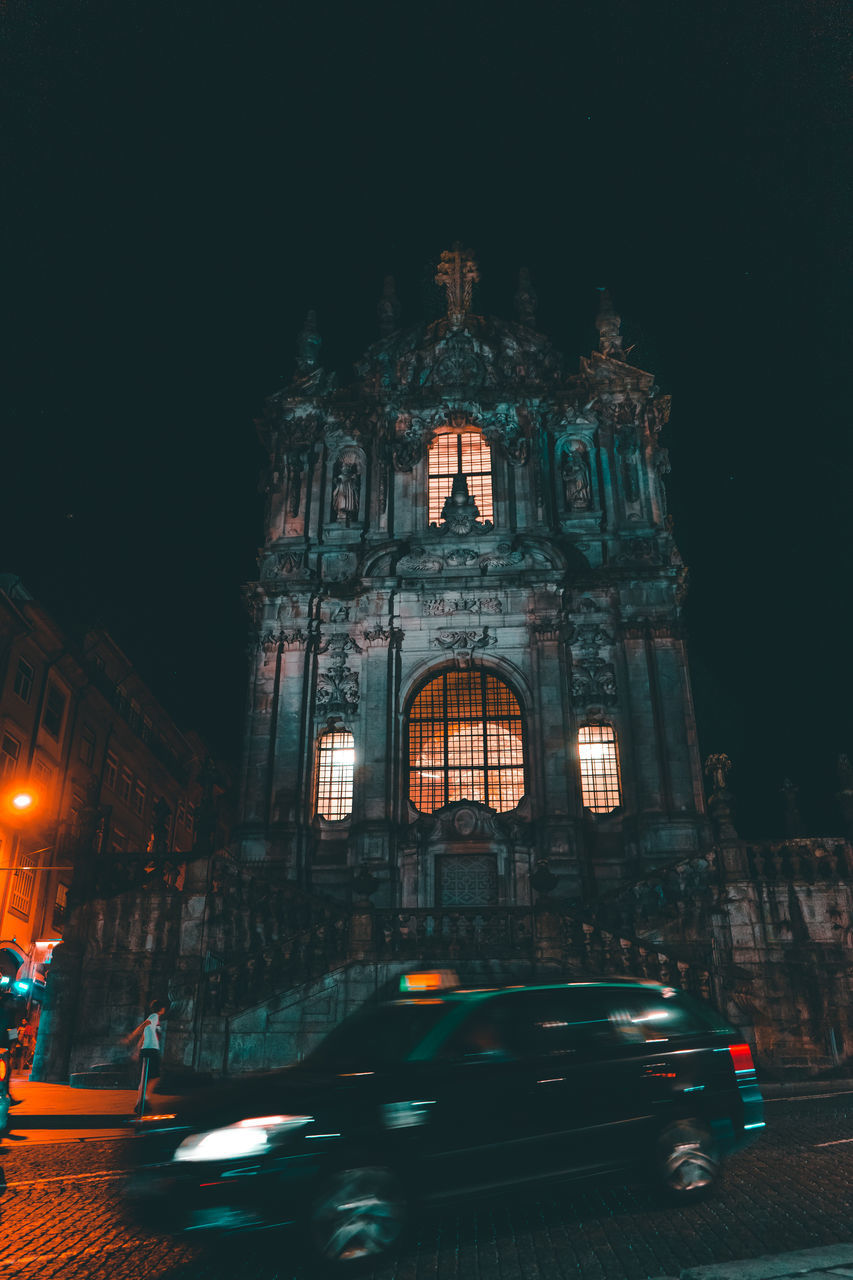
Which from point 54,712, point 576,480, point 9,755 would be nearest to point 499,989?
point 576,480

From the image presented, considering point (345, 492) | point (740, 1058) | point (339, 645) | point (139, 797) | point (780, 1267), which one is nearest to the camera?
point (780, 1267)

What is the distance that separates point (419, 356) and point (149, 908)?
79.4 ft

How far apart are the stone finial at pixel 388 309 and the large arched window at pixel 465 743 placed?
17506mm

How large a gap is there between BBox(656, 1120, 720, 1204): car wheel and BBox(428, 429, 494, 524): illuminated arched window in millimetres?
25387

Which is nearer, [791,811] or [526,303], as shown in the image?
[791,811]

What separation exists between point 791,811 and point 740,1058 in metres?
18.7

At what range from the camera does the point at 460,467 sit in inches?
1280

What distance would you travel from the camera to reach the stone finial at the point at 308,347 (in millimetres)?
35281

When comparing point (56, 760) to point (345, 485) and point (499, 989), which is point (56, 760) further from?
point (499, 989)

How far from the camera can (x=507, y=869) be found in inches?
975

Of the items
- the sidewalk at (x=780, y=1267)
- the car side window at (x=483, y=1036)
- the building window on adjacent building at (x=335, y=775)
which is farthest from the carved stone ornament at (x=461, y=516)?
the sidewalk at (x=780, y=1267)

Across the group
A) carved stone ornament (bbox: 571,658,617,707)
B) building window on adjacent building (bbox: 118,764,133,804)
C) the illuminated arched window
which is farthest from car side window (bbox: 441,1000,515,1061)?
building window on adjacent building (bbox: 118,764,133,804)

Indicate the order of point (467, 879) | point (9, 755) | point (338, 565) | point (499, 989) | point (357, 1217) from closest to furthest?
point (357, 1217) → point (499, 989) → point (467, 879) → point (338, 565) → point (9, 755)

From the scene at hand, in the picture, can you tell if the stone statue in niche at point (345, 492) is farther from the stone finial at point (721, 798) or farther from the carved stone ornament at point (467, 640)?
the stone finial at point (721, 798)
